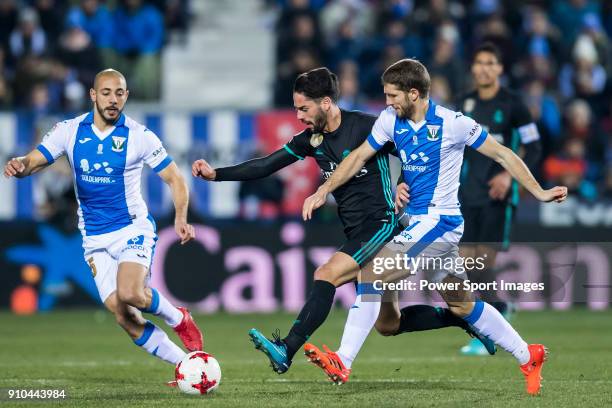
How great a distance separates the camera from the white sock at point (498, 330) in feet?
27.5

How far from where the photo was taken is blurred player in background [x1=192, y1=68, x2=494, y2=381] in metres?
8.40

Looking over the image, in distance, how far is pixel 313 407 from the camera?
7.55 meters

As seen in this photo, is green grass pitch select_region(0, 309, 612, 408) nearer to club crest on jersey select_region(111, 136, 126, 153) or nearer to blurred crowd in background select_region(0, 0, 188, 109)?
club crest on jersey select_region(111, 136, 126, 153)

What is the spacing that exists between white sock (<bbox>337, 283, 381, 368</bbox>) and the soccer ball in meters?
0.86

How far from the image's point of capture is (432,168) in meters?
8.44

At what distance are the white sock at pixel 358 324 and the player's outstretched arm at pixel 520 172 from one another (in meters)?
1.24

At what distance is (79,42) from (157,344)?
9979 mm

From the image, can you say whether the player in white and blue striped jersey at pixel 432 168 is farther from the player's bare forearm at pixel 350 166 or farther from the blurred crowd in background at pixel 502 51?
the blurred crowd in background at pixel 502 51

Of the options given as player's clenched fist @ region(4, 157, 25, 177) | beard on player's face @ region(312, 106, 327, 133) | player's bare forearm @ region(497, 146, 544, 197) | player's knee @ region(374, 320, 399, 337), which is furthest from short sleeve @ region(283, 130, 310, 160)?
player's clenched fist @ region(4, 157, 25, 177)

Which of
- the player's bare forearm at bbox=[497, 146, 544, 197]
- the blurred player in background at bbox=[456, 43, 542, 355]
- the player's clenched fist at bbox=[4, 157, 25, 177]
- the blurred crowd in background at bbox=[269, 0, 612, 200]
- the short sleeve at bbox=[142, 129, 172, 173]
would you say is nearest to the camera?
the player's bare forearm at bbox=[497, 146, 544, 197]

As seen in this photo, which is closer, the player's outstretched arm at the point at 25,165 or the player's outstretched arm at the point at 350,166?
the player's outstretched arm at the point at 350,166

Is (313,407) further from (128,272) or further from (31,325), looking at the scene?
(31,325)

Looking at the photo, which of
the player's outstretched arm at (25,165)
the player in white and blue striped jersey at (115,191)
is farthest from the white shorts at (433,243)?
the player's outstretched arm at (25,165)

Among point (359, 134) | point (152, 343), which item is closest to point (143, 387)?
point (152, 343)
